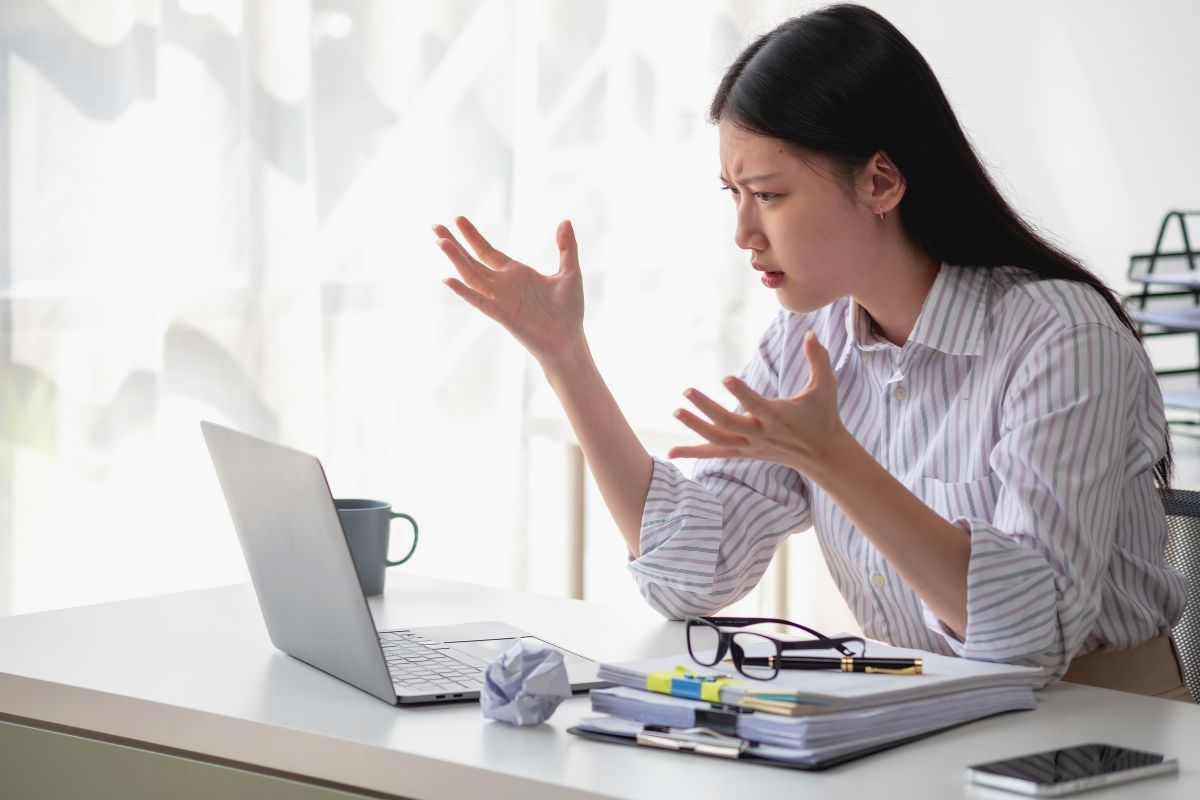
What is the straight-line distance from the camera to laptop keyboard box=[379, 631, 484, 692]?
1028 mm

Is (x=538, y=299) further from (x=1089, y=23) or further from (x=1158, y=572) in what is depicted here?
(x=1089, y=23)

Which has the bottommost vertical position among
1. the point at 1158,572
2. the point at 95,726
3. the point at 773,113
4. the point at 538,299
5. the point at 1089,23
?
the point at 95,726

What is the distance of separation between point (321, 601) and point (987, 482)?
1.97 ft

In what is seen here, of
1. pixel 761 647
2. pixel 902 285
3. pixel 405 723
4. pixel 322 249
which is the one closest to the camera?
pixel 405 723

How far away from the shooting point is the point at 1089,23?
421 centimetres

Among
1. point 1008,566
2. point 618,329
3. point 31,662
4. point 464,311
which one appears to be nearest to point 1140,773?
point 1008,566

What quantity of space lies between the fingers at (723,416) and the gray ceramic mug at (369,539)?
0.43m

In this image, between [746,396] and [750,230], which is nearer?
[746,396]

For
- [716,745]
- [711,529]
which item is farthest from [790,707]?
[711,529]

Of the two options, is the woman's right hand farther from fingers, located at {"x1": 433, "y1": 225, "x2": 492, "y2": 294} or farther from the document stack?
the document stack

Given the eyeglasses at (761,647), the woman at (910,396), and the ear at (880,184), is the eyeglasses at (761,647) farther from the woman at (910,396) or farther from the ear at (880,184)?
the ear at (880,184)

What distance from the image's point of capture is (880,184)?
4.36 feet

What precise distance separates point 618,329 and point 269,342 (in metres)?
1.05

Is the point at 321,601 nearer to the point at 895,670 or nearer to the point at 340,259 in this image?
the point at 895,670
